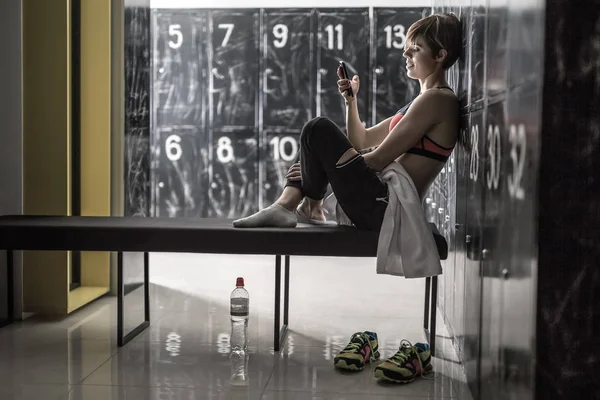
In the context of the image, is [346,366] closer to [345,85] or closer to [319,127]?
[319,127]

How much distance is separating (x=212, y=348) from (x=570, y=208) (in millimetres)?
1711

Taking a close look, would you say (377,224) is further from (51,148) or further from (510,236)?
(51,148)

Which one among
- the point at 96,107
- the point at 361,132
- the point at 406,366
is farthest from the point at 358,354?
the point at 96,107

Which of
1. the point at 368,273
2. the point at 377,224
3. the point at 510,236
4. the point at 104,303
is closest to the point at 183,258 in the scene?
the point at 368,273

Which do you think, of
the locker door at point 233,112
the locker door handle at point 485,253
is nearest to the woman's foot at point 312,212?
the locker door handle at point 485,253

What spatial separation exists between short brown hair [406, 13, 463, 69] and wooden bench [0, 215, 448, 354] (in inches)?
24.0

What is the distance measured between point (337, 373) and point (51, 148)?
65.4 inches

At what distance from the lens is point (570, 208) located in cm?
139

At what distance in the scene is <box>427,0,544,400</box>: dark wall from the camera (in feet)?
4.82

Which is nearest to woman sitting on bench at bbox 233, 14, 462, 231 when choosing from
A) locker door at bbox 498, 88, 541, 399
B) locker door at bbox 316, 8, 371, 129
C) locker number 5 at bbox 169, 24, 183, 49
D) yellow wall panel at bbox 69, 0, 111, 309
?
locker door at bbox 498, 88, 541, 399

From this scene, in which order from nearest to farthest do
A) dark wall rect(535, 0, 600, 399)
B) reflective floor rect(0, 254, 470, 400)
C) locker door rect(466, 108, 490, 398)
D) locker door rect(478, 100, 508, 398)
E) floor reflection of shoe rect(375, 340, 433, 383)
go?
dark wall rect(535, 0, 600, 399) < locker door rect(478, 100, 508, 398) < locker door rect(466, 108, 490, 398) < reflective floor rect(0, 254, 470, 400) < floor reflection of shoe rect(375, 340, 433, 383)

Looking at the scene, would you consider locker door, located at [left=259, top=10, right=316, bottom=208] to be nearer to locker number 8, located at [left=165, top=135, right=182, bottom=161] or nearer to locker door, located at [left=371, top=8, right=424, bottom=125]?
locker door, located at [left=371, top=8, right=424, bottom=125]

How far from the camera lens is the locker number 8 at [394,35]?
5.56 m

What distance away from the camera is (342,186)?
100 inches
